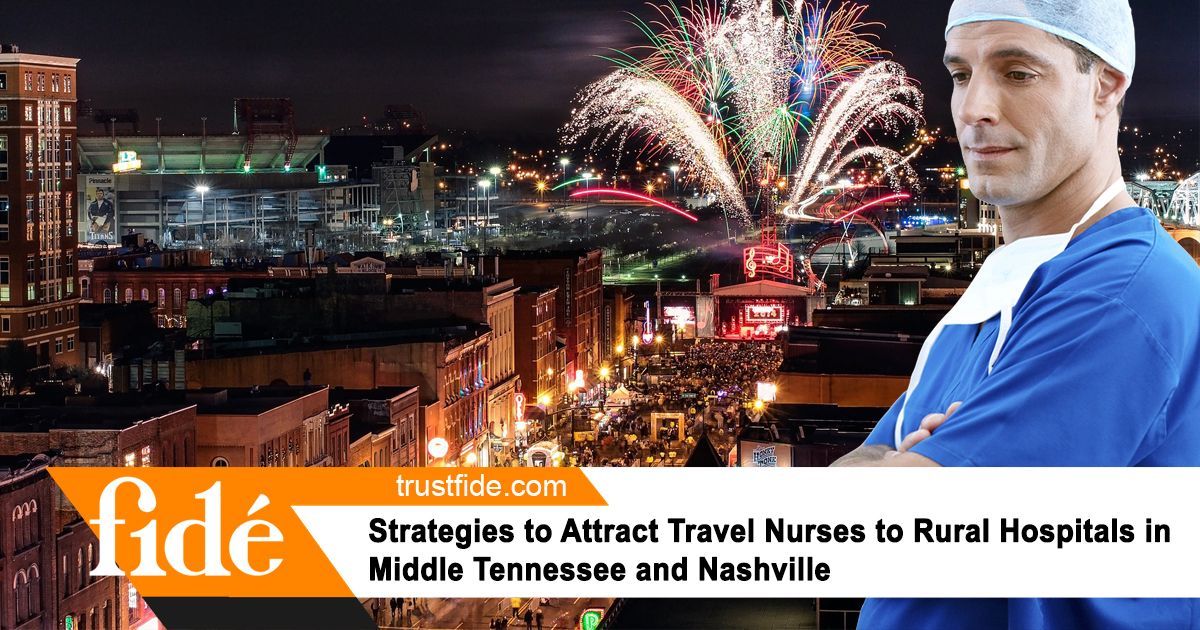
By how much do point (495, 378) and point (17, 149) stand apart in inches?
625

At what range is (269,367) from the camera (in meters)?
32.3

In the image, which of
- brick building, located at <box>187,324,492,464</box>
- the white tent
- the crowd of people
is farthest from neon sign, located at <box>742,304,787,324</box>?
brick building, located at <box>187,324,492,464</box>

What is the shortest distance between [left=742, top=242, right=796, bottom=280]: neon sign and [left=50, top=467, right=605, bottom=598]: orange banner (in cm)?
4342

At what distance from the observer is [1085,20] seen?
1.96 m

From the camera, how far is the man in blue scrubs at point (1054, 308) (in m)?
1.78

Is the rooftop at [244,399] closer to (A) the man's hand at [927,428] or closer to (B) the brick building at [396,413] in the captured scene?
(B) the brick building at [396,413]

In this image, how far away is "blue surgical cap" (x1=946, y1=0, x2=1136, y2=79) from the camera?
6.44 ft

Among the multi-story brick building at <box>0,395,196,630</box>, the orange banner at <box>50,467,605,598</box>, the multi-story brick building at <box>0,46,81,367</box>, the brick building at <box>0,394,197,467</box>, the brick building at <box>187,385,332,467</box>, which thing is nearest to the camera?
the orange banner at <box>50,467,605,598</box>

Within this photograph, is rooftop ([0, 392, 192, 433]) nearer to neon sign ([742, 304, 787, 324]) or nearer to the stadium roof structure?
neon sign ([742, 304, 787, 324])

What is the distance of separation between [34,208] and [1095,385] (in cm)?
4907

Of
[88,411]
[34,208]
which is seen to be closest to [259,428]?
[88,411]

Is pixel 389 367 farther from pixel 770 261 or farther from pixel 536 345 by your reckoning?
pixel 770 261

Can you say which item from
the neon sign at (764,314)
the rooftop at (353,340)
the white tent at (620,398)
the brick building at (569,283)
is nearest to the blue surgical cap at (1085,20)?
the rooftop at (353,340)

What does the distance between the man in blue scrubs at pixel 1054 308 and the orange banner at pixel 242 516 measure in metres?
0.87
